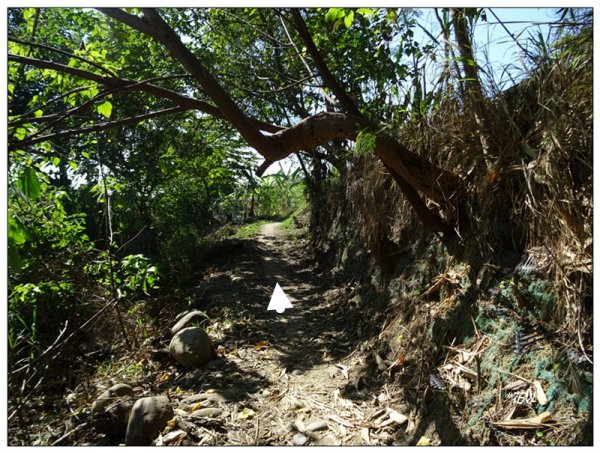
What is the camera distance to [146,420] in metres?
2.92

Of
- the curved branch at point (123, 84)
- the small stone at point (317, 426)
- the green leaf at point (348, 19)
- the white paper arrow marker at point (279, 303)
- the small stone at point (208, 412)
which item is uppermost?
the green leaf at point (348, 19)

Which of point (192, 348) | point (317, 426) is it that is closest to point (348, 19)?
point (317, 426)

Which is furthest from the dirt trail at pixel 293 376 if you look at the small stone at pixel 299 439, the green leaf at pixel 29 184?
the green leaf at pixel 29 184

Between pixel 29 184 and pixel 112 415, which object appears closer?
pixel 29 184

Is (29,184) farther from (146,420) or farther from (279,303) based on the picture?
(279,303)

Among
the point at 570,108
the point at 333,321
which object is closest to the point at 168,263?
the point at 333,321

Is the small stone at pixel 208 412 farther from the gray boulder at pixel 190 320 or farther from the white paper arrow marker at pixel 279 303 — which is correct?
the white paper arrow marker at pixel 279 303

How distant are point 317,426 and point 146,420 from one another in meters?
1.22

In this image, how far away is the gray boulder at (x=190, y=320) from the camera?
537 centimetres

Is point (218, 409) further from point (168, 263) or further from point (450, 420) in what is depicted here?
point (168, 263)

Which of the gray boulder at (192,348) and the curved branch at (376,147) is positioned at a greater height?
the curved branch at (376,147)

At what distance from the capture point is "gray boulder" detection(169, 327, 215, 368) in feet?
14.6

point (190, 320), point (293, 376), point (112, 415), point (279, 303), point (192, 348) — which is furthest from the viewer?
point (279, 303)

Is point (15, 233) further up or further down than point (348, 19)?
further down
